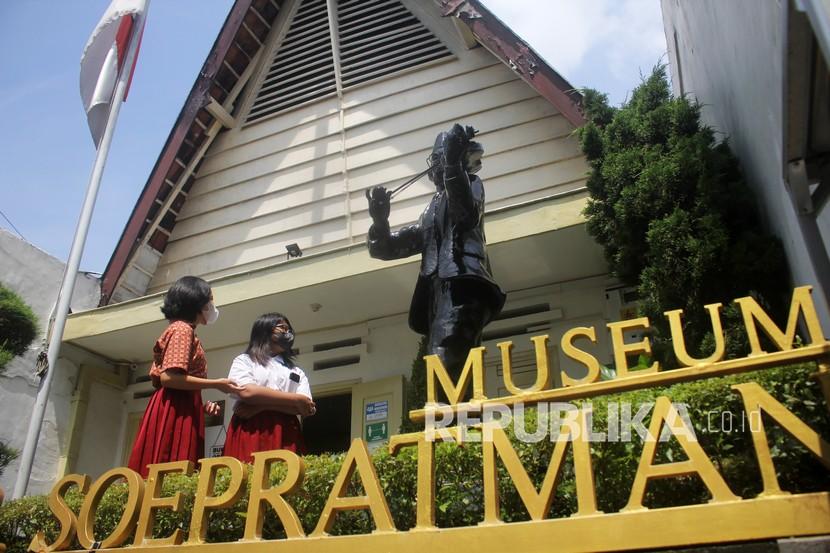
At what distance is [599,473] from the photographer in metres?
2.90

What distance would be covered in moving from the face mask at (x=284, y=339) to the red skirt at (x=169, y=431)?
0.58m

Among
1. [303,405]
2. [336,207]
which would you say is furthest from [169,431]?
[336,207]

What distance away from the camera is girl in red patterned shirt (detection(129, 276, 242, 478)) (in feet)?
13.5

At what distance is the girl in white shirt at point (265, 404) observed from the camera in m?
4.16

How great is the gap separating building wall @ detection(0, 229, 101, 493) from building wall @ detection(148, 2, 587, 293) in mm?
1190

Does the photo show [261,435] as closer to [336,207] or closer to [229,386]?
[229,386]

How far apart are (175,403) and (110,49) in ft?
17.6

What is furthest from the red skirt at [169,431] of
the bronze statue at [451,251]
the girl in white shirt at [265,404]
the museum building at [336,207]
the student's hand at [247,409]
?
the museum building at [336,207]

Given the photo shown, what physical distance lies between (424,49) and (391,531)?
7.30 meters

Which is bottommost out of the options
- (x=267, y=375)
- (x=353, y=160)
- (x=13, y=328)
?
(x=267, y=375)

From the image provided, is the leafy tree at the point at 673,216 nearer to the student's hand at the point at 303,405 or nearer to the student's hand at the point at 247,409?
the student's hand at the point at 303,405

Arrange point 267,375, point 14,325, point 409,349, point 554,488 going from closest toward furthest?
point 554,488
point 267,375
point 14,325
point 409,349

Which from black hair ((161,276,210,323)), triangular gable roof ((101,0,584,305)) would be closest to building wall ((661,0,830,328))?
triangular gable roof ((101,0,584,305))

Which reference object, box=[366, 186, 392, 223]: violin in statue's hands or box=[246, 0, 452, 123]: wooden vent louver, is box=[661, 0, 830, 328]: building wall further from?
box=[246, 0, 452, 123]: wooden vent louver
